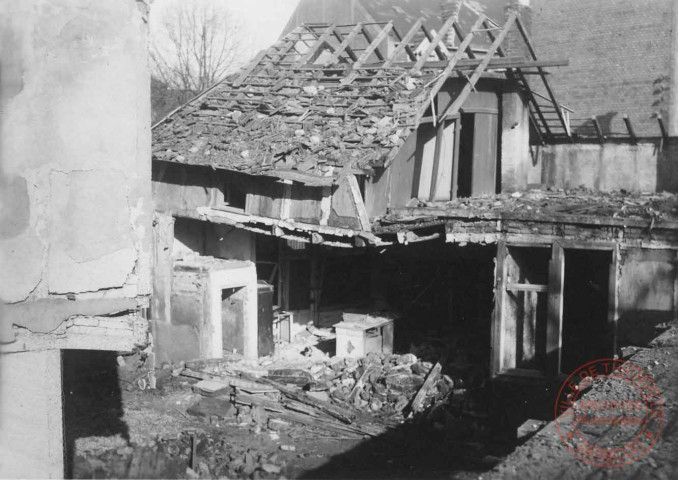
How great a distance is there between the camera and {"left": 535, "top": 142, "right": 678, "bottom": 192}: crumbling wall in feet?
65.2

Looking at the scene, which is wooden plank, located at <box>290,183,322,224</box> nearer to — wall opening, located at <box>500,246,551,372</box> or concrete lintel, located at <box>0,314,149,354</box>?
wall opening, located at <box>500,246,551,372</box>

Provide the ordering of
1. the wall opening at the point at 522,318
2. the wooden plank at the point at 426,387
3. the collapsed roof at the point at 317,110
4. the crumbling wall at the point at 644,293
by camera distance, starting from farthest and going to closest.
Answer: the collapsed roof at the point at 317,110
the wall opening at the point at 522,318
the wooden plank at the point at 426,387
the crumbling wall at the point at 644,293

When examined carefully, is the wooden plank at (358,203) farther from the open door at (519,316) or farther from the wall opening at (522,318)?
the wall opening at (522,318)

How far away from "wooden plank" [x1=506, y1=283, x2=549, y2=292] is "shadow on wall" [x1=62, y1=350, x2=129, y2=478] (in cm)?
736

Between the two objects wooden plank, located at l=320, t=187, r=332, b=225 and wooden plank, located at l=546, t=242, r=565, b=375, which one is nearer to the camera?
wooden plank, located at l=546, t=242, r=565, b=375

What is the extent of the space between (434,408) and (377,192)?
180 inches

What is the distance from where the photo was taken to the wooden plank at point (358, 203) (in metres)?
13.6

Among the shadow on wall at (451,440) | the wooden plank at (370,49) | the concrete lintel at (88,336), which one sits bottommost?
the shadow on wall at (451,440)

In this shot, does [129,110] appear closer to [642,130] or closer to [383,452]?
[383,452]

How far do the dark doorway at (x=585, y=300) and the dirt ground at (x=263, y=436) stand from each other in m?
3.39

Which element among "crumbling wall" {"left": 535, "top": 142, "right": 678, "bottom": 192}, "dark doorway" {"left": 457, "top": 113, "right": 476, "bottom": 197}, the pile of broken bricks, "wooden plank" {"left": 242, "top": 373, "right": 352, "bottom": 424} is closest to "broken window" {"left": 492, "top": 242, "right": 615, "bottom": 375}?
the pile of broken bricks

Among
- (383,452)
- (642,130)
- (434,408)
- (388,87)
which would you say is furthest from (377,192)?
(642,130)

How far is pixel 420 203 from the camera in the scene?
610 inches

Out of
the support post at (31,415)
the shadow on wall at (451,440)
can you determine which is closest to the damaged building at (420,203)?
the shadow on wall at (451,440)
